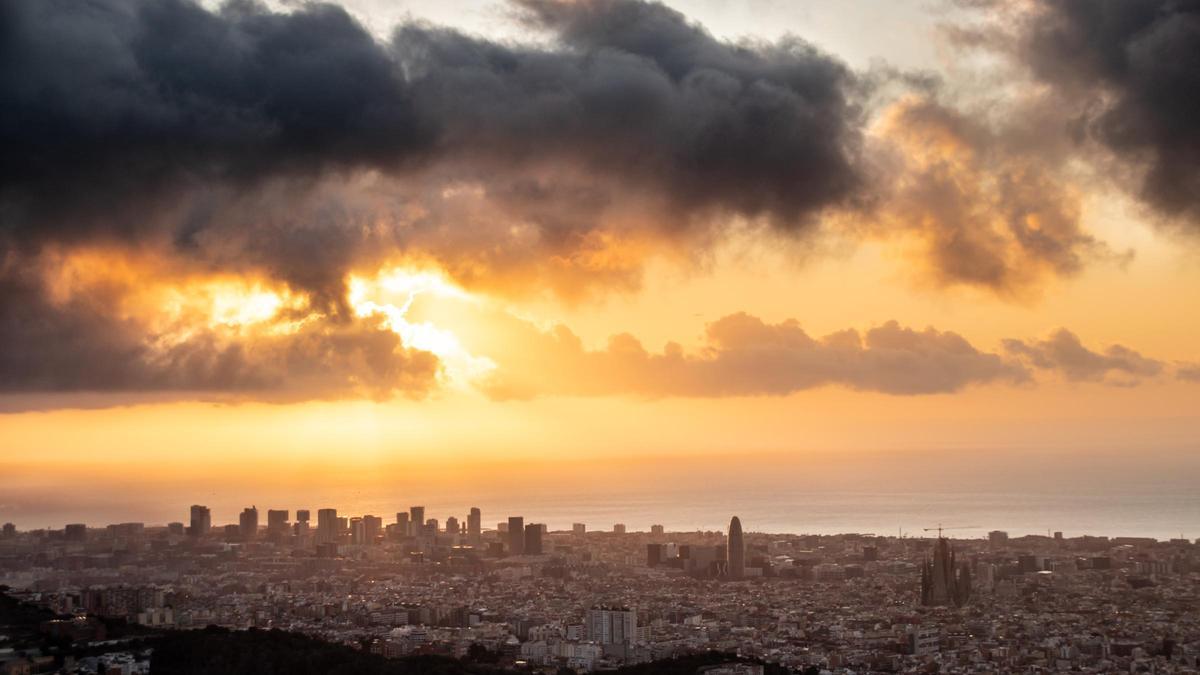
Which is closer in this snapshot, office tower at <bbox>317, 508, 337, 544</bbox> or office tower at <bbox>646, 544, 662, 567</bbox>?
office tower at <bbox>646, 544, 662, 567</bbox>

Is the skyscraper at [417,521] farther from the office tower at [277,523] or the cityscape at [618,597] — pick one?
the office tower at [277,523]

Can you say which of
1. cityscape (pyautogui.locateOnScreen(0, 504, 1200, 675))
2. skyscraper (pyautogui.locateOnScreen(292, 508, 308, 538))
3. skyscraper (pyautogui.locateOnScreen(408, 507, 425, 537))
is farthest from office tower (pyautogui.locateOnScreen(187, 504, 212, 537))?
skyscraper (pyautogui.locateOnScreen(408, 507, 425, 537))

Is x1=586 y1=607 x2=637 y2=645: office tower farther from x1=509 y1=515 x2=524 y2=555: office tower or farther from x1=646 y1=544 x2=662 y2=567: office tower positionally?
x1=509 y1=515 x2=524 y2=555: office tower

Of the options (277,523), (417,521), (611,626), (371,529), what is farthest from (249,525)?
(611,626)

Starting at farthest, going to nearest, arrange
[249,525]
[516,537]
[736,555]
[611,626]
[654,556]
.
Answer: [249,525] < [516,537] < [654,556] < [736,555] < [611,626]

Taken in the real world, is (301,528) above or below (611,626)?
above

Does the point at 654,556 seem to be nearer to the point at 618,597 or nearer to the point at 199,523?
the point at 618,597

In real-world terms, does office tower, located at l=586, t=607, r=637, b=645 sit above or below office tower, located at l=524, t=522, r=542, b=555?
below
